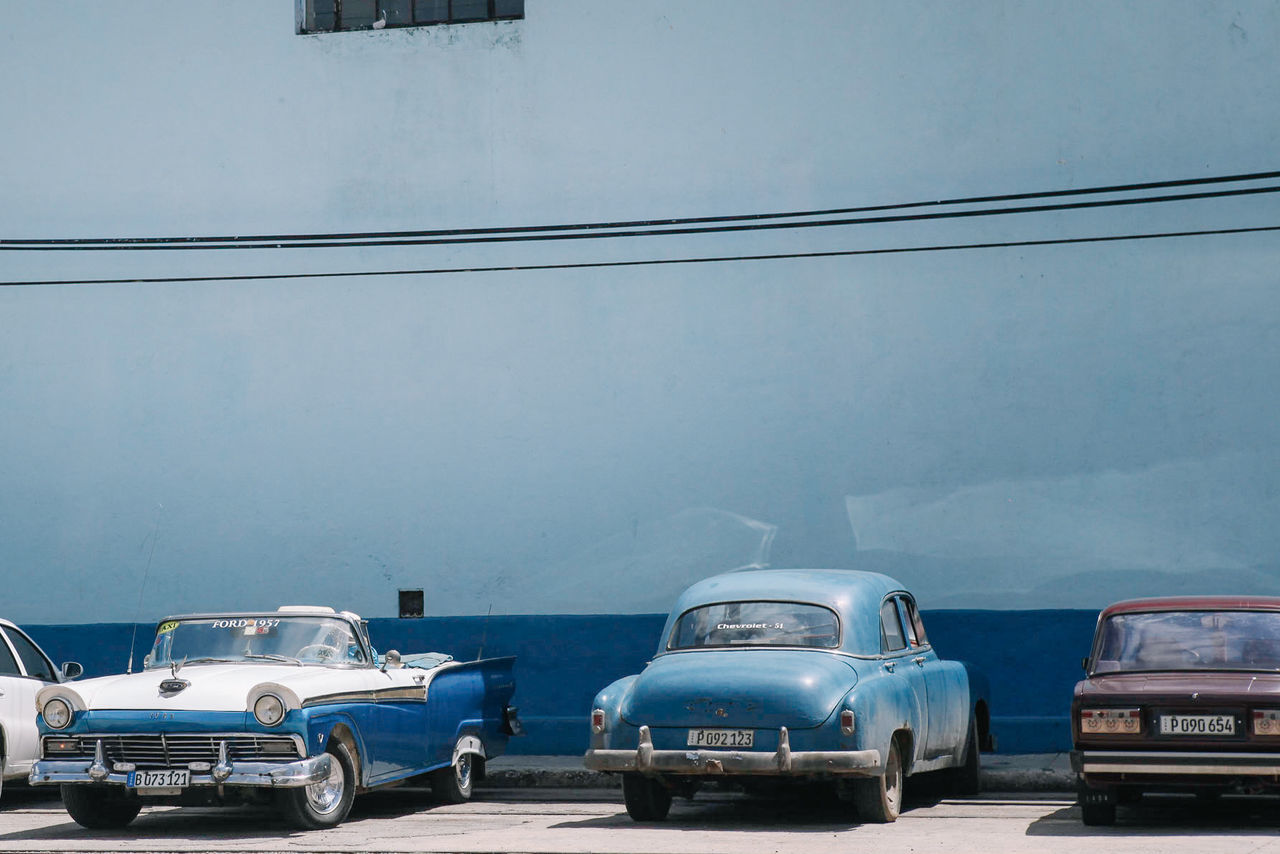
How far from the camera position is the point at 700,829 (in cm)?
909

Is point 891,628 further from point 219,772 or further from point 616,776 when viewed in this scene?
point 219,772

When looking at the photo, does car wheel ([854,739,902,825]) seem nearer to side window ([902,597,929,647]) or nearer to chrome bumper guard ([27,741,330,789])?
side window ([902,597,929,647])

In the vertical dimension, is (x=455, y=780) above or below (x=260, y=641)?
below

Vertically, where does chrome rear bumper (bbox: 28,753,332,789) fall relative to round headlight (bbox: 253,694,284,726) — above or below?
below

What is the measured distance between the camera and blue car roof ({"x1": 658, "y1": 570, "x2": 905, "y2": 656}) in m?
9.65

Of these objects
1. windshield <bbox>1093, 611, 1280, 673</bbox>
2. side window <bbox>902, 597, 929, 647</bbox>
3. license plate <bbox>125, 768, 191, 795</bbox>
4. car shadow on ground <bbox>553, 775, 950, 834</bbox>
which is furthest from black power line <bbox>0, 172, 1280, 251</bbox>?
license plate <bbox>125, 768, 191, 795</bbox>

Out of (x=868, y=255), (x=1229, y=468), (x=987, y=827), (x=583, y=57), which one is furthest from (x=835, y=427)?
(x=987, y=827)

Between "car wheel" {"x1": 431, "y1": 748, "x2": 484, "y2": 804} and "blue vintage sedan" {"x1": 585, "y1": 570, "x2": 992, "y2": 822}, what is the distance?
5.92 feet

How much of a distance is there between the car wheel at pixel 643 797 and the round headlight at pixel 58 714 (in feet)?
11.1

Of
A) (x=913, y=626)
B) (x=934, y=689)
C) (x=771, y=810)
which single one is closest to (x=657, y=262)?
(x=913, y=626)

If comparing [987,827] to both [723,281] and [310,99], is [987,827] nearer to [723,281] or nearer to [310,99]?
[723,281]

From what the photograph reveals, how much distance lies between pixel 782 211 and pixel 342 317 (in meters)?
4.60

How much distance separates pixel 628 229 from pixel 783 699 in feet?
23.9

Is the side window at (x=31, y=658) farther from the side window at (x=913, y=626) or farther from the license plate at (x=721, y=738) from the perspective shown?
the side window at (x=913, y=626)
